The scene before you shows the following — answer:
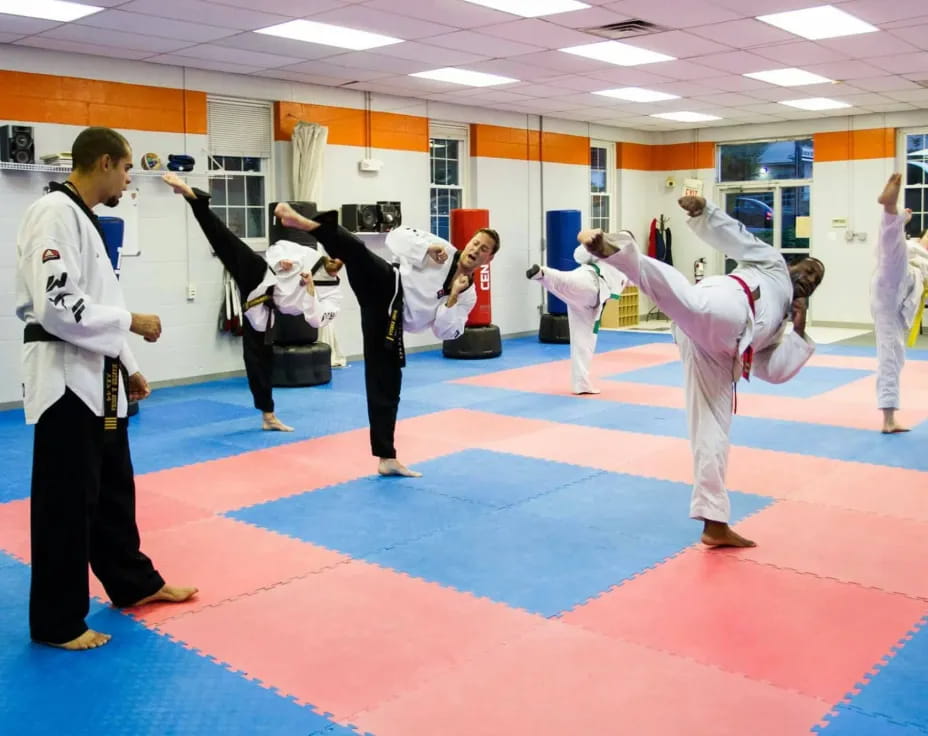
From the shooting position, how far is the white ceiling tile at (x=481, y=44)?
7711 millimetres

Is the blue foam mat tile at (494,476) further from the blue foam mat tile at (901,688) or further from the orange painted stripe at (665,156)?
the orange painted stripe at (665,156)

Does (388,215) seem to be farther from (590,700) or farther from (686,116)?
(590,700)

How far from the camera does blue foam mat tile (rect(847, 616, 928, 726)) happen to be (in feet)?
8.41

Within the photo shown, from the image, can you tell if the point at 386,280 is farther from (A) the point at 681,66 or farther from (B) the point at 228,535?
(A) the point at 681,66

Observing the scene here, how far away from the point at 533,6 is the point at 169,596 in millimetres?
5230

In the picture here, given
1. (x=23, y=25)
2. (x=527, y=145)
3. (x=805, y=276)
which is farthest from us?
(x=527, y=145)

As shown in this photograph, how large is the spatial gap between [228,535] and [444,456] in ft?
5.96

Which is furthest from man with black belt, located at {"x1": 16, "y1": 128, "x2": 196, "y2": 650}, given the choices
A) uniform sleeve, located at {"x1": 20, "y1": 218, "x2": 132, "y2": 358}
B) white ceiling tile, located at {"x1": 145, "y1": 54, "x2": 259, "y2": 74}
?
white ceiling tile, located at {"x1": 145, "y1": 54, "x2": 259, "y2": 74}

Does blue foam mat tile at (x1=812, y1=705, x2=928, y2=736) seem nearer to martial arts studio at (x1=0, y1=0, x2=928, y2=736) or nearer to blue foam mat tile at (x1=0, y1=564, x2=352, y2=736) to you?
martial arts studio at (x1=0, y1=0, x2=928, y2=736)

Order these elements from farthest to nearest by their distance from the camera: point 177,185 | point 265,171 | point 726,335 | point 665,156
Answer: point 665,156 → point 265,171 → point 177,185 → point 726,335

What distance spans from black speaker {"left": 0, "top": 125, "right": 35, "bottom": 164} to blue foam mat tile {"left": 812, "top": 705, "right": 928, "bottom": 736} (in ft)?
23.2

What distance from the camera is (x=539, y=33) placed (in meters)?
7.70

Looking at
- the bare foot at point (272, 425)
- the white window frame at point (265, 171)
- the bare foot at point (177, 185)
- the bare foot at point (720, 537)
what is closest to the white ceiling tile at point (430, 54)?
the white window frame at point (265, 171)

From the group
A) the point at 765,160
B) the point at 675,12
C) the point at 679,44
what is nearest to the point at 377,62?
the point at 679,44
